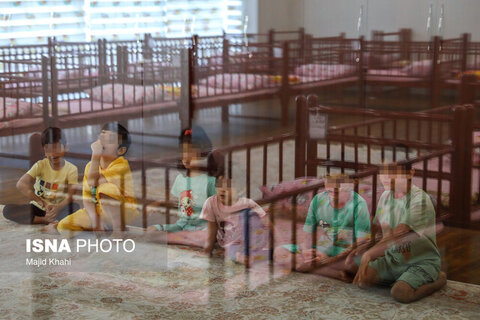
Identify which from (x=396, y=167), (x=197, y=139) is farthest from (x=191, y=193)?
(x=396, y=167)

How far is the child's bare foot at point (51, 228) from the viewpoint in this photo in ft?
9.72

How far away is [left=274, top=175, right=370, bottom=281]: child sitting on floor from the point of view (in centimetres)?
277

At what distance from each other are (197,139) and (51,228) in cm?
81

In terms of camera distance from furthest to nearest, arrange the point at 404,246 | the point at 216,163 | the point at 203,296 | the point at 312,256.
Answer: the point at 216,163 < the point at 312,256 < the point at 404,246 < the point at 203,296

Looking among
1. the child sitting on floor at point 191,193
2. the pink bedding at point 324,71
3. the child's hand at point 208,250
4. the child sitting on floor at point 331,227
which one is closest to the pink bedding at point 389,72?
the pink bedding at point 324,71

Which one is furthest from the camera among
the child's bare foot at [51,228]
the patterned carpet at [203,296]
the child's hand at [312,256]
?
the child's bare foot at [51,228]

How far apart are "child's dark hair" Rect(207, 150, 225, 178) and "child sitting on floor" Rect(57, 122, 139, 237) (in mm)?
343

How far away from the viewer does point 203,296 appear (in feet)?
8.27

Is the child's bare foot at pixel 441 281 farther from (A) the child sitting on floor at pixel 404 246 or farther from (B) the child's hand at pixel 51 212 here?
(B) the child's hand at pixel 51 212

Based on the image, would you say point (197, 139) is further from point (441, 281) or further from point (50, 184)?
point (441, 281)

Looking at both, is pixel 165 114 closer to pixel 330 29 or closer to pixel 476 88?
pixel 330 29

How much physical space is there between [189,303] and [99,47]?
1.16 m

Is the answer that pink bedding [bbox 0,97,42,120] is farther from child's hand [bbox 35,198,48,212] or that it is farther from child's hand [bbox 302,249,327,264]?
child's hand [bbox 302,249,327,264]

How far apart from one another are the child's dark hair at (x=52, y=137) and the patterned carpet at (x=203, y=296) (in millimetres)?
464
